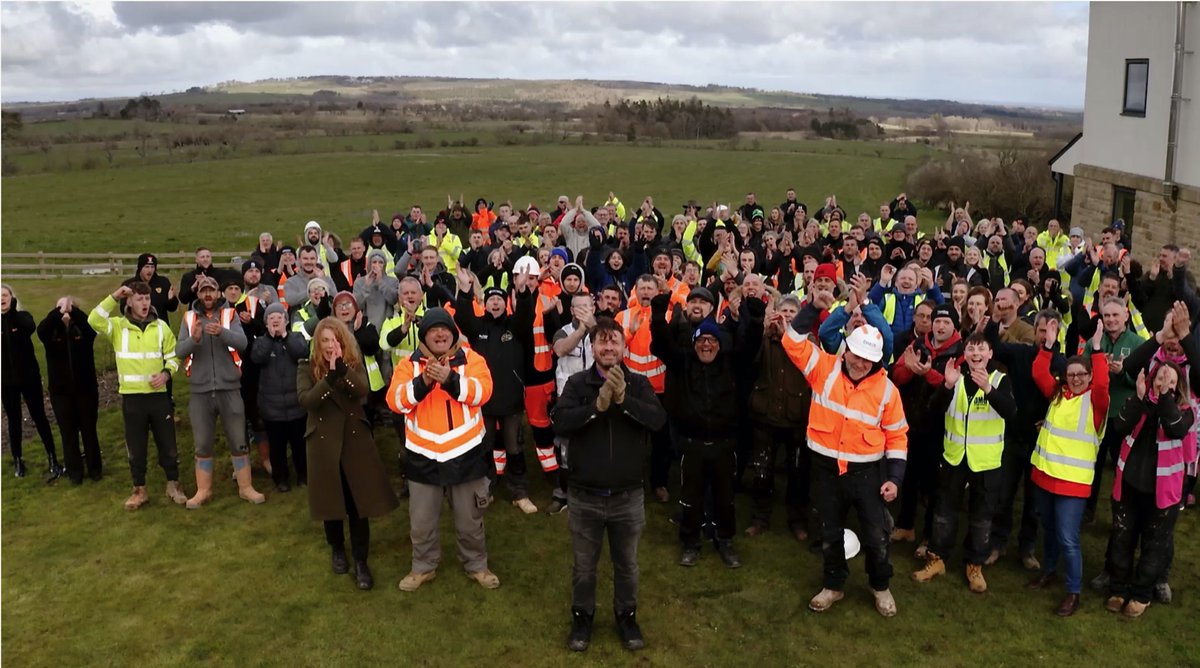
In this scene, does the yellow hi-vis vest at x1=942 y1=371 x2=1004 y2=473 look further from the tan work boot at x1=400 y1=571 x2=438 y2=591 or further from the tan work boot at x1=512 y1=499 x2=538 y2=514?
the tan work boot at x1=400 y1=571 x2=438 y2=591

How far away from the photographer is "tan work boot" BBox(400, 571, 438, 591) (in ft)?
21.8

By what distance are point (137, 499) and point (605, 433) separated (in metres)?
5.06

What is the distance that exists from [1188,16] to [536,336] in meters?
13.9

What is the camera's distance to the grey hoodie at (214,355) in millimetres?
7656

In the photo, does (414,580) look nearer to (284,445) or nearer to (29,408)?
(284,445)

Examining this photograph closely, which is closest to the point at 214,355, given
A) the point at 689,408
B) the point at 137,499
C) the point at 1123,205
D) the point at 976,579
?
the point at 137,499

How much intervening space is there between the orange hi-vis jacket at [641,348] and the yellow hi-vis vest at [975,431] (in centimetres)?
222

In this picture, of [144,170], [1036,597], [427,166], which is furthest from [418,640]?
[144,170]

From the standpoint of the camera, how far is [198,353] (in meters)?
7.73

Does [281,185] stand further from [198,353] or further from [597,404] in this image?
[597,404]

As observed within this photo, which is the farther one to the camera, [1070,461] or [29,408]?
[29,408]

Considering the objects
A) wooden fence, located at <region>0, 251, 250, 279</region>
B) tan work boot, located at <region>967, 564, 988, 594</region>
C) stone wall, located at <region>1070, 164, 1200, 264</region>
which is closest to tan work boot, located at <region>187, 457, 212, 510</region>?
tan work boot, located at <region>967, 564, 988, 594</region>

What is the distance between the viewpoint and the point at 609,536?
5.79 metres

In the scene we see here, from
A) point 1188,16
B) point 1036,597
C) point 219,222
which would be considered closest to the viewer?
point 1036,597
